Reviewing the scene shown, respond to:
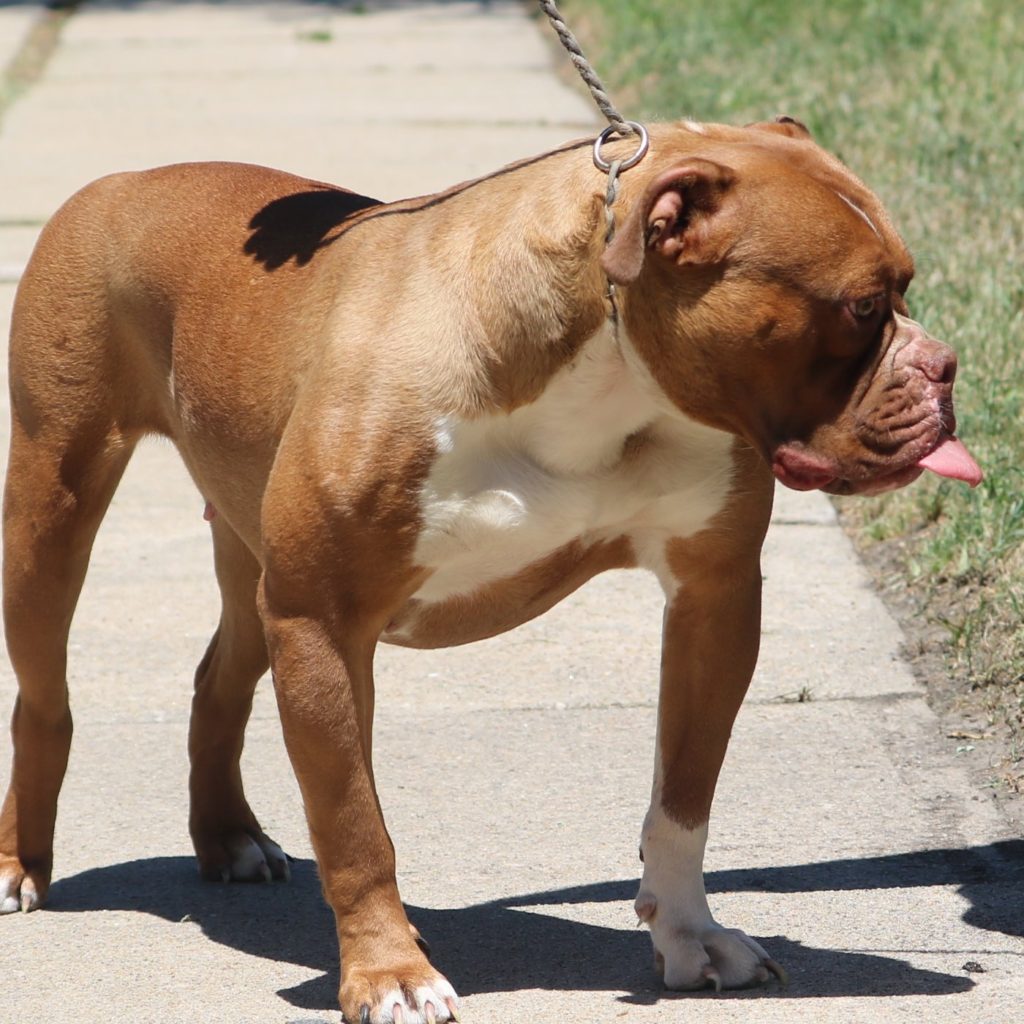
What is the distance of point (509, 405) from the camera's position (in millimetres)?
3459

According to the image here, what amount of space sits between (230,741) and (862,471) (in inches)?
72.9

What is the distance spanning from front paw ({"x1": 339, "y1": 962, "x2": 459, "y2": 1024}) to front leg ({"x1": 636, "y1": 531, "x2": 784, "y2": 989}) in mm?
460

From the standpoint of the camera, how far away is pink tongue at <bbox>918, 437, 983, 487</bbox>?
327cm

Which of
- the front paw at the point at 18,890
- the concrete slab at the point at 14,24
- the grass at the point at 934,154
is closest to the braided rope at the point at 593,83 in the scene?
the grass at the point at 934,154

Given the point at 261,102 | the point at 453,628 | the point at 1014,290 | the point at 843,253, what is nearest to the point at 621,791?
the point at 453,628

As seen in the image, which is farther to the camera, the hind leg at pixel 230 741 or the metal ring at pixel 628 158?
the hind leg at pixel 230 741

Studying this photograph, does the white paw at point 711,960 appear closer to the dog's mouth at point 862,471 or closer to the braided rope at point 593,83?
the dog's mouth at point 862,471

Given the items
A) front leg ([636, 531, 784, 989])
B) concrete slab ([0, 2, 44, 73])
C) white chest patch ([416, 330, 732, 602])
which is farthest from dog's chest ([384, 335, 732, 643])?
concrete slab ([0, 2, 44, 73])

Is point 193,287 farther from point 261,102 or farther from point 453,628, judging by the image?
point 261,102

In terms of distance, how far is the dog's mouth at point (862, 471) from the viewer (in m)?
3.27

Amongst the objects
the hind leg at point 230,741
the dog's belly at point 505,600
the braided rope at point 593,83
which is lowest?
the hind leg at point 230,741

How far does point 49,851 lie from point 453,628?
48.8 inches

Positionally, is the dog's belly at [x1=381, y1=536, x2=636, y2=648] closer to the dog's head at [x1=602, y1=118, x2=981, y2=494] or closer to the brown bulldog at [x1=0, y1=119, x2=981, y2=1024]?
the brown bulldog at [x1=0, y1=119, x2=981, y2=1024]

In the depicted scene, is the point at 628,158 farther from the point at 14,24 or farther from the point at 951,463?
the point at 14,24
